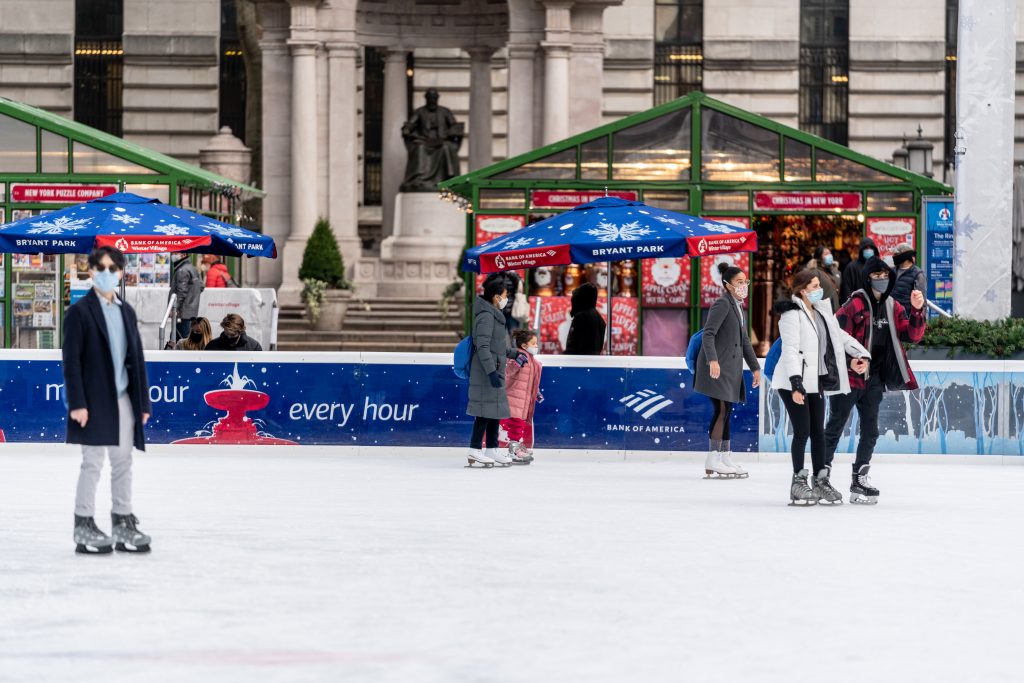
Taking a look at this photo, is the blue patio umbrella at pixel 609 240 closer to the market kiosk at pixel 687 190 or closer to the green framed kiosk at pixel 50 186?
the market kiosk at pixel 687 190

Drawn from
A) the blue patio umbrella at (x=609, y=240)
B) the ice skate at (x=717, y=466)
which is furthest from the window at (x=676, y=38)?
the ice skate at (x=717, y=466)

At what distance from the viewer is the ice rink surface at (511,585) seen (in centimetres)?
756

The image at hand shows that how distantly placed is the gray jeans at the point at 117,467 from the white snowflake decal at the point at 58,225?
1056 centimetres

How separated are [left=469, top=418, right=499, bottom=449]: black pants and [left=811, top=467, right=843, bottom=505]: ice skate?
4025 millimetres

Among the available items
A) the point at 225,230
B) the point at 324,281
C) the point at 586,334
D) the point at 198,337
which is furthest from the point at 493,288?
the point at 324,281

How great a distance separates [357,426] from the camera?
1842 centimetres

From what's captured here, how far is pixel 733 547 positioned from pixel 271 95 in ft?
83.6

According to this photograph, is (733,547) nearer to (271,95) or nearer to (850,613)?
(850,613)

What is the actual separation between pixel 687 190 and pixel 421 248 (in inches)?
470

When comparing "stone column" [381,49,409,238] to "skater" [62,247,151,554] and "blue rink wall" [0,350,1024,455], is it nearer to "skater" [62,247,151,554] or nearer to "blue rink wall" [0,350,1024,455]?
"blue rink wall" [0,350,1024,455]

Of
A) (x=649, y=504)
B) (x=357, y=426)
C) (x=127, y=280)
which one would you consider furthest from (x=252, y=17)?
(x=649, y=504)

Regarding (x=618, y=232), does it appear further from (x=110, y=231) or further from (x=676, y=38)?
(x=676, y=38)

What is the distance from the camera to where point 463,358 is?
16922 millimetres

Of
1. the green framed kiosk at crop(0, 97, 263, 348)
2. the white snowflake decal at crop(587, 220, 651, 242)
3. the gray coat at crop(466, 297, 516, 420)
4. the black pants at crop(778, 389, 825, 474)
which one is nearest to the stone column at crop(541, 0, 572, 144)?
the green framed kiosk at crop(0, 97, 263, 348)
